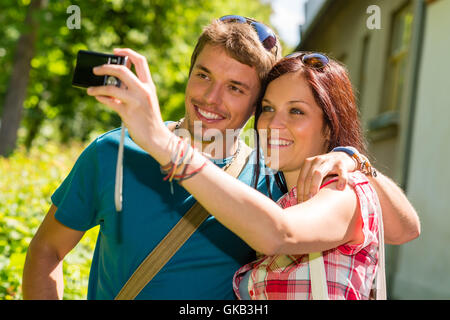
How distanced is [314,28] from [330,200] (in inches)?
529

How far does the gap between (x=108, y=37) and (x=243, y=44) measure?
8964 millimetres

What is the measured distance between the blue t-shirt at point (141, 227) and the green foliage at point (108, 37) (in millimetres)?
6655

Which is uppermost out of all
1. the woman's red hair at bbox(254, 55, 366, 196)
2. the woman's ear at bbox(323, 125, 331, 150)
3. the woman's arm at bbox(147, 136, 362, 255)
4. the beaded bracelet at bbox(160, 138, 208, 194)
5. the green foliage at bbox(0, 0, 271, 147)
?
the green foliage at bbox(0, 0, 271, 147)

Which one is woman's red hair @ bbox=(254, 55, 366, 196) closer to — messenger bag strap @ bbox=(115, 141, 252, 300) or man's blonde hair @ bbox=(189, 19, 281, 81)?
man's blonde hair @ bbox=(189, 19, 281, 81)

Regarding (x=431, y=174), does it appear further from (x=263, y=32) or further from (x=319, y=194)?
(x=319, y=194)

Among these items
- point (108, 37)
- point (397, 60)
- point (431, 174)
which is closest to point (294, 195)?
point (431, 174)

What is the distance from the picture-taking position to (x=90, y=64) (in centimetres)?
131

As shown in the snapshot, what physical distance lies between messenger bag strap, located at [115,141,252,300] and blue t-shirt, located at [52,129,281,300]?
1.7 inches

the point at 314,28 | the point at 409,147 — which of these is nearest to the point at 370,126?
the point at 409,147

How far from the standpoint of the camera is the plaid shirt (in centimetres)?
154

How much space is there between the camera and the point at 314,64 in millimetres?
1971

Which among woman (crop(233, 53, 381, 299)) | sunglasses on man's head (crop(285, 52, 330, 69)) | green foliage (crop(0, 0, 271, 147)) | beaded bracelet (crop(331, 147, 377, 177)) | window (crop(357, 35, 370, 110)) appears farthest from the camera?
window (crop(357, 35, 370, 110))

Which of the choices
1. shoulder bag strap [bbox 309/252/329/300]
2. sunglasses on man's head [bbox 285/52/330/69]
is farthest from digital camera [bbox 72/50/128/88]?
sunglasses on man's head [bbox 285/52/330/69]

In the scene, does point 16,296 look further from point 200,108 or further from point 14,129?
point 14,129
